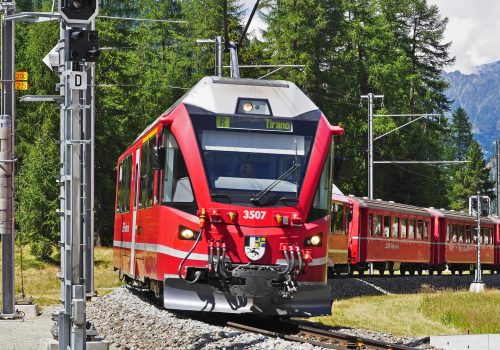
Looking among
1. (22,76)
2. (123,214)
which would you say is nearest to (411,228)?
(123,214)

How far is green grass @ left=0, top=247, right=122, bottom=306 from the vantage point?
33.3 meters

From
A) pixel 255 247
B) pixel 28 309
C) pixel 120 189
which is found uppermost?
pixel 120 189

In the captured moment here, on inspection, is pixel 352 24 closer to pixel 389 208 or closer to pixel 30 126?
pixel 30 126

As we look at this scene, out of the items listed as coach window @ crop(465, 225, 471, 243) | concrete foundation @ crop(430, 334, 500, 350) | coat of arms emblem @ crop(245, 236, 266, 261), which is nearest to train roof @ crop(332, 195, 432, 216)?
coach window @ crop(465, 225, 471, 243)

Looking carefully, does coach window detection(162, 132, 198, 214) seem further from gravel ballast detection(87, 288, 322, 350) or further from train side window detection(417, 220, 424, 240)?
train side window detection(417, 220, 424, 240)

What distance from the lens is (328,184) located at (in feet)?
57.0

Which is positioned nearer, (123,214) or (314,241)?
(314,241)

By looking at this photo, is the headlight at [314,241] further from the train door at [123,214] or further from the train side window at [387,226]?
the train side window at [387,226]

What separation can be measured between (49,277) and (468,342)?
2743 cm

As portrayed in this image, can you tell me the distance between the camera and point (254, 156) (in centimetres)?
1686

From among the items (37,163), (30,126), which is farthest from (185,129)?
(30,126)

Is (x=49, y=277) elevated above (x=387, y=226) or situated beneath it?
situated beneath

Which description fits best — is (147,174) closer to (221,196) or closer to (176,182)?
(176,182)

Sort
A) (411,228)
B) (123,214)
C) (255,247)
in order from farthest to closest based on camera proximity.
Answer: (411,228) < (123,214) < (255,247)
